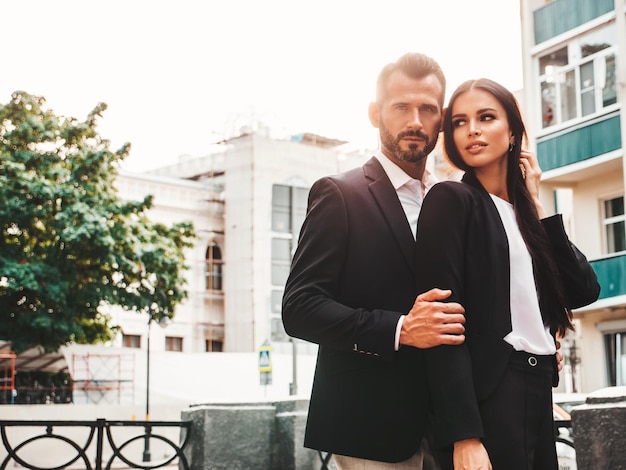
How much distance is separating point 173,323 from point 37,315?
569 inches

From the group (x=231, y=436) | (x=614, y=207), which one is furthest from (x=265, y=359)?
(x=231, y=436)

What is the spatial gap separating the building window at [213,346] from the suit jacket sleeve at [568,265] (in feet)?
151

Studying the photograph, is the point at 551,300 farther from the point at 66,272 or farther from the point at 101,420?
the point at 66,272

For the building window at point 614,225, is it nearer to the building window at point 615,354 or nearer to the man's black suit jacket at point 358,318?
the building window at point 615,354

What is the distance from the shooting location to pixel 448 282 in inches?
97.3

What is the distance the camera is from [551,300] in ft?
8.74

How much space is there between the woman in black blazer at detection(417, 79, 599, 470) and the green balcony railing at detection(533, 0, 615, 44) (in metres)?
21.2

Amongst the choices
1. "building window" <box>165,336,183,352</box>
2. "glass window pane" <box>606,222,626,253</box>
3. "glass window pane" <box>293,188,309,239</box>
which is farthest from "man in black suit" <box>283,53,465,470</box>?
"glass window pane" <box>293,188,309,239</box>

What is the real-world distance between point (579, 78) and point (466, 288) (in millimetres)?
21635

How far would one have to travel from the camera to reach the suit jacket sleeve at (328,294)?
2.58 metres

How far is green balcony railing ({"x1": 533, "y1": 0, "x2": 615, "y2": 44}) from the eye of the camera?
74.8 ft

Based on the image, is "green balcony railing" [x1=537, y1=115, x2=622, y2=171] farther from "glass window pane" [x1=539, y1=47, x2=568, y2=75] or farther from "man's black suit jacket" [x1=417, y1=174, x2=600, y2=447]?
"man's black suit jacket" [x1=417, y1=174, x2=600, y2=447]

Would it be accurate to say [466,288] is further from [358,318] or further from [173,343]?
[173,343]

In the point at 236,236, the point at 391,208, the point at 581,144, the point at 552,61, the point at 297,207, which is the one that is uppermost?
the point at 297,207
